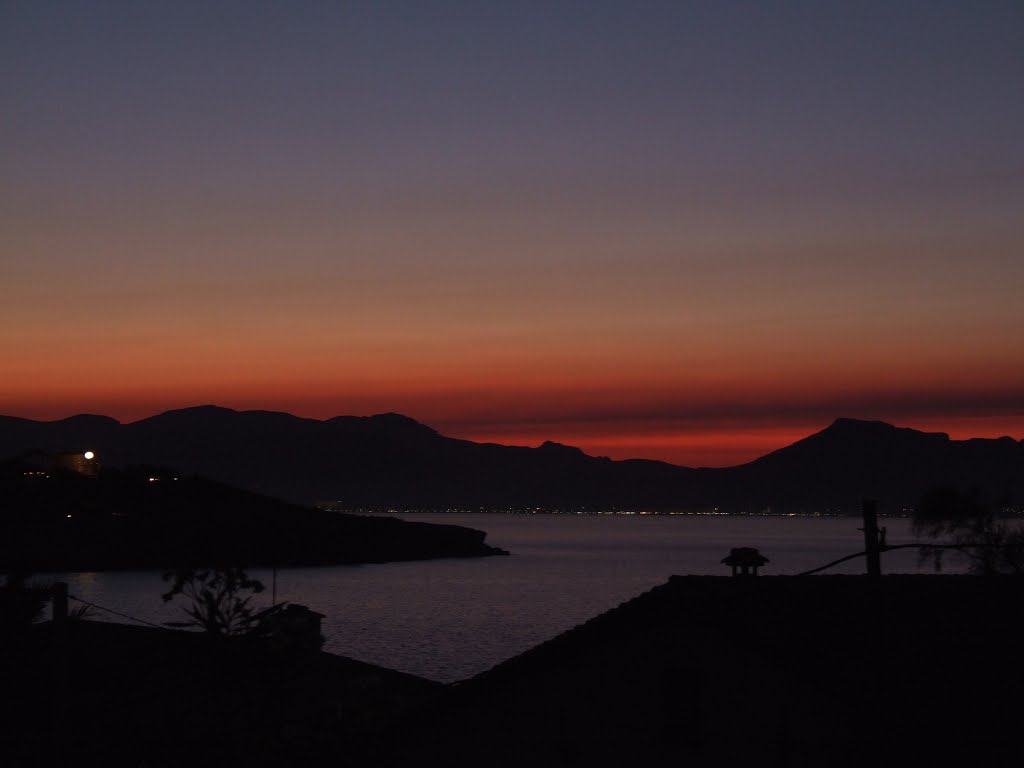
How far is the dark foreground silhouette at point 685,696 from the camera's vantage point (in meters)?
17.8

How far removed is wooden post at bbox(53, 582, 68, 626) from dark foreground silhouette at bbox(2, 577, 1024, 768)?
25 centimetres

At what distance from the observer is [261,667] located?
1007 inches

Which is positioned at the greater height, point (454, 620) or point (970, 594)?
point (970, 594)

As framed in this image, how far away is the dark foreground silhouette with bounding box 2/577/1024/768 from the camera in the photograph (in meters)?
17.8

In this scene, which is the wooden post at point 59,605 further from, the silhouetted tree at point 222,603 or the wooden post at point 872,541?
the wooden post at point 872,541

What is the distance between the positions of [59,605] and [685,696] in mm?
11931

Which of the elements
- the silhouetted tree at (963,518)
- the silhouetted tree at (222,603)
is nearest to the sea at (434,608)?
the silhouetted tree at (963,518)

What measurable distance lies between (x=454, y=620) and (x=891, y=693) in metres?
107

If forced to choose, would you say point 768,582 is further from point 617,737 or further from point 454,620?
point 454,620

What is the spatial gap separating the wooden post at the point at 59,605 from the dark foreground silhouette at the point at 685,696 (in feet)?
0.81

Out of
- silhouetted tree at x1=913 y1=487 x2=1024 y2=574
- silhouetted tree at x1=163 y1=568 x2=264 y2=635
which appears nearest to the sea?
silhouetted tree at x1=913 y1=487 x2=1024 y2=574

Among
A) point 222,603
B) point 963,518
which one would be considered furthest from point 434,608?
point 222,603

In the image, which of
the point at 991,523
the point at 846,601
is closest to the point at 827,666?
the point at 846,601

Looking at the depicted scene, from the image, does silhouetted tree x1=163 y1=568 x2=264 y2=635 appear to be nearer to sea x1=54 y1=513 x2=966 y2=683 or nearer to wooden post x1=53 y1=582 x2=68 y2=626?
wooden post x1=53 y1=582 x2=68 y2=626
